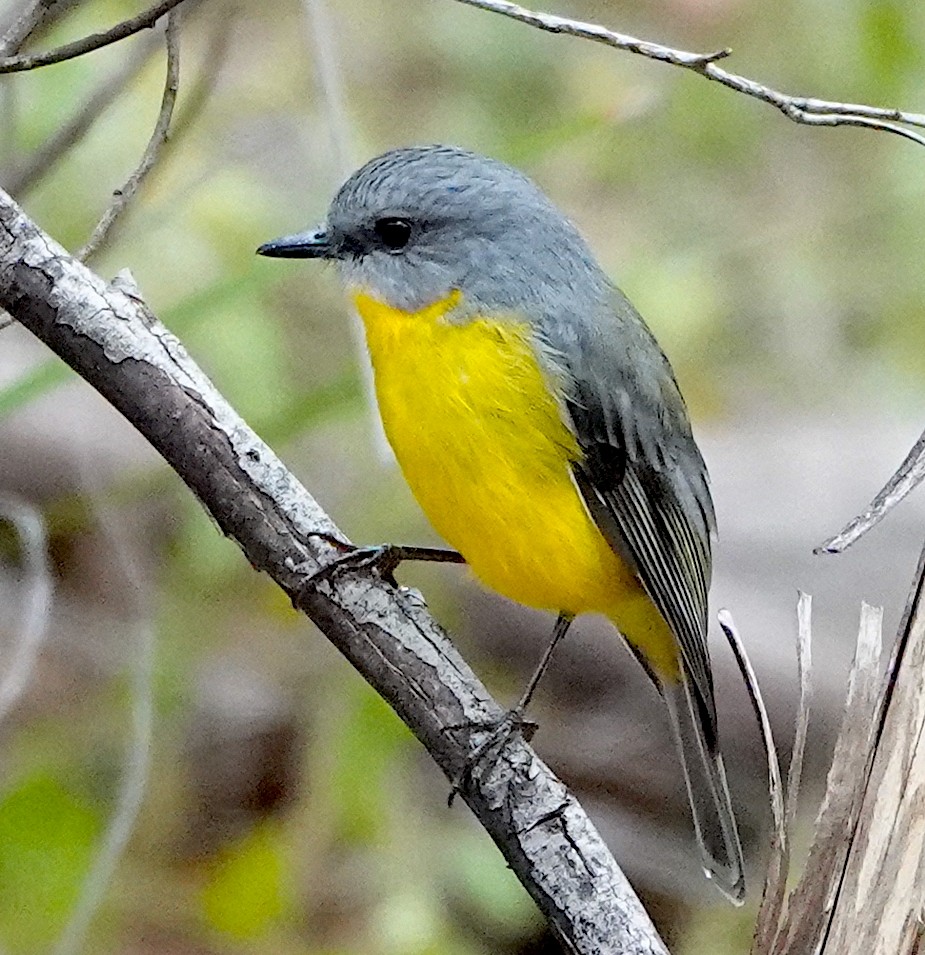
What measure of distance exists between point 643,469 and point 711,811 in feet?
2.00

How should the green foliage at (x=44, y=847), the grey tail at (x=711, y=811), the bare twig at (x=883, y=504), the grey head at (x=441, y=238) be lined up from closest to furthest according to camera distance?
the bare twig at (x=883, y=504), the grey head at (x=441, y=238), the grey tail at (x=711, y=811), the green foliage at (x=44, y=847)

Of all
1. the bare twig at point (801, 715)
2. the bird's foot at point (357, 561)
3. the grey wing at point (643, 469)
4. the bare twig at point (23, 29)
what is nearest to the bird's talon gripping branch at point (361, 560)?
the bird's foot at point (357, 561)

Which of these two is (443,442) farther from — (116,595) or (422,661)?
(116,595)

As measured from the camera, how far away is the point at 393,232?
2.46 m

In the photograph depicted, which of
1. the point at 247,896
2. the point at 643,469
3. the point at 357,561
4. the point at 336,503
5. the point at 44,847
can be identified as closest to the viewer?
the point at 357,561

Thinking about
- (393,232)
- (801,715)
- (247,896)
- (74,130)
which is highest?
(74,130)

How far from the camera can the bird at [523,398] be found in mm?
2316

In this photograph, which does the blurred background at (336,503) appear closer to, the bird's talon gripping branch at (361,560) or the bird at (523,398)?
the bird at (523,398)

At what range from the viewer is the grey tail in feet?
8.48

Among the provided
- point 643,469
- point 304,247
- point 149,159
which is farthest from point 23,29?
point 643,469

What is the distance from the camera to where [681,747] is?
108 inches

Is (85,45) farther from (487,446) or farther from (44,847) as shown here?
(44,847)

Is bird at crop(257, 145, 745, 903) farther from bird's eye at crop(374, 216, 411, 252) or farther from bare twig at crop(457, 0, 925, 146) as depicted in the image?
bare twig at crop(457, 0, 925, 146)

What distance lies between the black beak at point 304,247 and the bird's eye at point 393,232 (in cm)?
9
